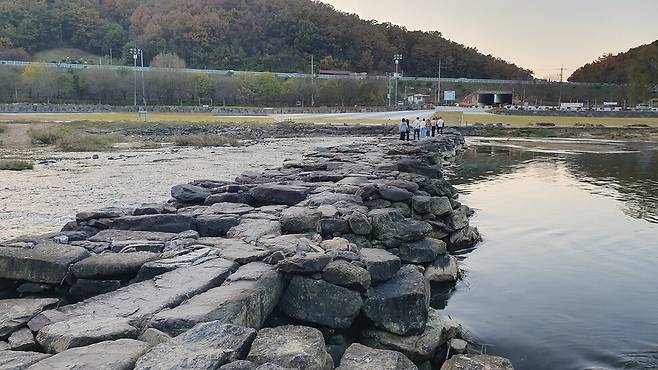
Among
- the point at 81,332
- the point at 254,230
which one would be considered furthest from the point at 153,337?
the point at 254,230

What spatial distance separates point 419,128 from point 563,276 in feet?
71.5

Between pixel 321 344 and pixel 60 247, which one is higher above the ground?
pixel 60 247

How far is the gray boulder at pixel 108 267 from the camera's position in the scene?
5098mm

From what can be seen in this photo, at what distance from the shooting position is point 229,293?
461 cm

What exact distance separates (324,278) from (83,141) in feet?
91.0

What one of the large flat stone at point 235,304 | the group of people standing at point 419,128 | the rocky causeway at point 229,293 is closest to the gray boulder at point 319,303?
the rocky causeway at point 229,293

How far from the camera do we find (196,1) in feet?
489

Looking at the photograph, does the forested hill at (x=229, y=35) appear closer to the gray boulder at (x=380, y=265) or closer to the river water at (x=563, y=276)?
the river water at (x=563, y=276)

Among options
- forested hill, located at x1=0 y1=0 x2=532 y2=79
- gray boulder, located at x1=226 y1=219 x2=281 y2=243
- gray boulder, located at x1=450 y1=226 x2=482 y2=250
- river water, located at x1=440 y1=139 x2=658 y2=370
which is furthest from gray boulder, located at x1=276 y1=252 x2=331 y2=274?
forested hill, located at x1=0 y1=0 x2=532 y2=79

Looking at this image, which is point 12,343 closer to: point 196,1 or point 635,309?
point 635,309

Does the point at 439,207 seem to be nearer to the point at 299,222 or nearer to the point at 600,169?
the point at 299,222

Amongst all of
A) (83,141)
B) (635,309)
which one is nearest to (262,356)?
(635,309)

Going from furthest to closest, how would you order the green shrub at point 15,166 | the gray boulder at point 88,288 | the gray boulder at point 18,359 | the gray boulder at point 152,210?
the green shrub at point 15,166 → the gray boulder at point 152,210 → the gray boulder at point 88,288 → the gray boulder at point 18,359

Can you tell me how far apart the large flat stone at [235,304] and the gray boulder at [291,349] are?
25 cm
